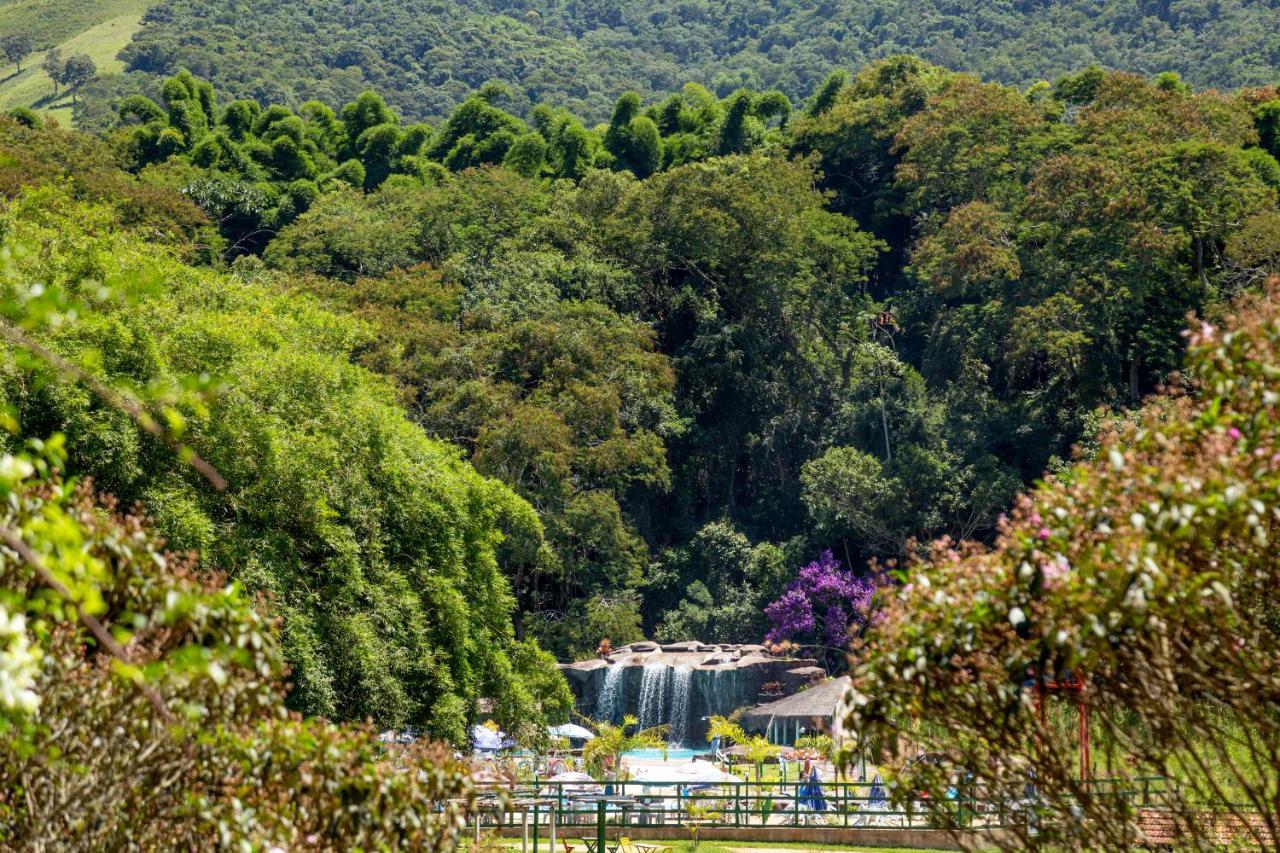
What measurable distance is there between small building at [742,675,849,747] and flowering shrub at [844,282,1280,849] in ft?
72.1

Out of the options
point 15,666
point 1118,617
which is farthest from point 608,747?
point 15,666

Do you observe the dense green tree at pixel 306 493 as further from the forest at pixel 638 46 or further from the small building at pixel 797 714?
the forest at pixel 638 46

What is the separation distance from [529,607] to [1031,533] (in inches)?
1251

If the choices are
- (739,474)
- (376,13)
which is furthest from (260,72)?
(739,474)

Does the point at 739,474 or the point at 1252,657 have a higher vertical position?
the point at 1252,657

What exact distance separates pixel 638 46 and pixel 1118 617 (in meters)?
118

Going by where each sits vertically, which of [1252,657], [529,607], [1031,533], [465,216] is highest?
[1031,533]

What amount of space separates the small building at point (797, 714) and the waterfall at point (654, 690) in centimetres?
242

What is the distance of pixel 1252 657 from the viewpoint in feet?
20.2

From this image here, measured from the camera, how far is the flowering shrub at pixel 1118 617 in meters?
5.79

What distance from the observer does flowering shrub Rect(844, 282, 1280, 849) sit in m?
5.79

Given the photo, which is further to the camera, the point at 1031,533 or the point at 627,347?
the point at 627,347

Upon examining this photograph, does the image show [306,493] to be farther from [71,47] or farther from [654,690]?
[71,47]

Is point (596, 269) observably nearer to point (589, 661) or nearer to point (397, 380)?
point (397, 380)
